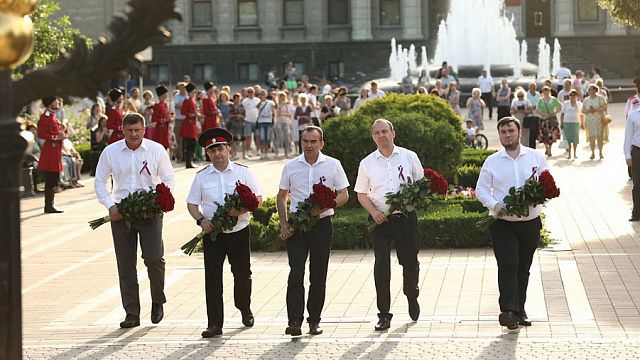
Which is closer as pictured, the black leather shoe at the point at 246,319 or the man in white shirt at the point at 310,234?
the man in white shirt at the point at 310,234

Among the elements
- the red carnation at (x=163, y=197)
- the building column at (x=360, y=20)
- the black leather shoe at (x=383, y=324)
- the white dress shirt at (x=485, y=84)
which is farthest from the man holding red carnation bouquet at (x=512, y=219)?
the building column at (x=360, y=20)

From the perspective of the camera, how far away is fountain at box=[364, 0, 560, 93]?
178 feet

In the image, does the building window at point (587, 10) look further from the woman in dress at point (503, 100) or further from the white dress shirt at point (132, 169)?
the white dress shirt at point (132, 169)

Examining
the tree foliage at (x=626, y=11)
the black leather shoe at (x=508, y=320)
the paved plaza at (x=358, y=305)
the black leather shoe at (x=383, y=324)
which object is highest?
the tree foliage at (x=626, y=11)

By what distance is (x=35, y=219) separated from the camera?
2102 cm

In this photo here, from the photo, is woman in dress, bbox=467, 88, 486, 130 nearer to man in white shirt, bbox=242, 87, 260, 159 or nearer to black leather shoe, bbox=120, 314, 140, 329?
man in white shirt, bbox=242, 87, 260, 159

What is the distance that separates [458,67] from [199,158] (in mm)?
23679

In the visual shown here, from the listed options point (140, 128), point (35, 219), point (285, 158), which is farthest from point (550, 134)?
point (140, 128)

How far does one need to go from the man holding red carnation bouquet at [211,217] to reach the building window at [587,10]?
60519mm

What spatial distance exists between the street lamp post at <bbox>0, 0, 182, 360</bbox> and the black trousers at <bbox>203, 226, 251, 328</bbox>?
26.2ft

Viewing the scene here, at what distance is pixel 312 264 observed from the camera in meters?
11.0

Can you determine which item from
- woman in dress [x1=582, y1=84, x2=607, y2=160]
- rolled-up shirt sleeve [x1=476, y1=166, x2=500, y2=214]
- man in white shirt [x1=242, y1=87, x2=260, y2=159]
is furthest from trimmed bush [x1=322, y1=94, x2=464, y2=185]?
man in white shirt [x1=242, y1=87, x2=260, y2=159]

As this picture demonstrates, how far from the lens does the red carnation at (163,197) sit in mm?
11180

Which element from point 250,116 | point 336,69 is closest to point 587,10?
point 336,69
